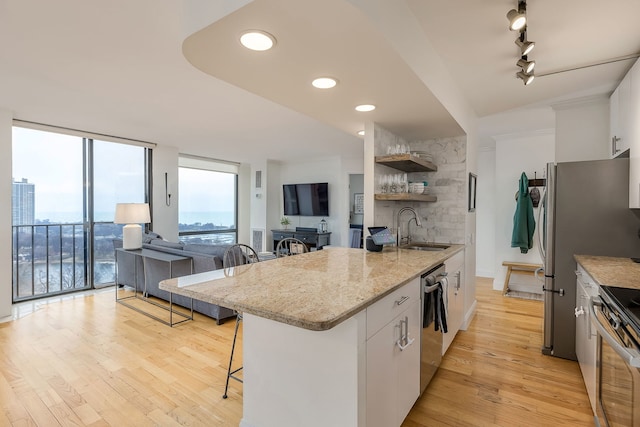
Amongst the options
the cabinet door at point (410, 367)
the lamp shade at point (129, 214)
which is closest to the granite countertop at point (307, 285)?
the cabinet door at point (410, 367)

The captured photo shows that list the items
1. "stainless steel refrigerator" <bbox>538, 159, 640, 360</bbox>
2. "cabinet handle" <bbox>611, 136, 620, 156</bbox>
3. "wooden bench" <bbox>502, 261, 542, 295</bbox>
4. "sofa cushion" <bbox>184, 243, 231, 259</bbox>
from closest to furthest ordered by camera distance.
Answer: "stainless steel refrigerator" <bbox>538, 159, 640, 360</bbox> < "cabinet handle" <bbox>611, 136, 620, 156</bbox> < "sofa cushion" <bbox>184, 243, 231, 259</bbox> < "wooden bench" <bbox>502, 261, 542, 295</bbox>

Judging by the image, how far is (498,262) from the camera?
4.87 metres

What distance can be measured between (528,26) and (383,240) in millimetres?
1712

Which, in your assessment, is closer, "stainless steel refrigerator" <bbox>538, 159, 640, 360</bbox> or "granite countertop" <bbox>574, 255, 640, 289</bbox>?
"granite countertop" <bbox>574, 255, 640, 289</bbox>

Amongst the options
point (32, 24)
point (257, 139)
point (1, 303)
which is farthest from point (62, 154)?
point (32, 24)

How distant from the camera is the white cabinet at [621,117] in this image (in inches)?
93.6

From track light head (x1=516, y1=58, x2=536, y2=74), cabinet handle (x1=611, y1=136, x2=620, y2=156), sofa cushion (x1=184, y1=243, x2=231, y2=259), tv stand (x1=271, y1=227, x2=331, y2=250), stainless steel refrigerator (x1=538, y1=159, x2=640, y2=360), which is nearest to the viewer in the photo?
track light head (x1=516, y1=58, x2=536, y2=74)

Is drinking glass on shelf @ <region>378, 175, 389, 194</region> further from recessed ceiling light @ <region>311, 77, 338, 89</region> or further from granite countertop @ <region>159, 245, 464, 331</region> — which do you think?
recessed ceiling light @ <region>311, 77, 338, 89</region>

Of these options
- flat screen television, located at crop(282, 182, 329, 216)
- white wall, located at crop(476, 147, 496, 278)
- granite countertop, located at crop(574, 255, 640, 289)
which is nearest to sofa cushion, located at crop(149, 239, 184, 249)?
flat screen television, located at crop(282, 182, 329, 216)

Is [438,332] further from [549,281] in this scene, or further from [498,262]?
[498,262]

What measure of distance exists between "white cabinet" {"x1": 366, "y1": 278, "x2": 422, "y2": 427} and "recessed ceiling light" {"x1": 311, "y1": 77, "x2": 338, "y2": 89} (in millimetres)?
1292

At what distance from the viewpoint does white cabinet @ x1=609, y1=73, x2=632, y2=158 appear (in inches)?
93.6

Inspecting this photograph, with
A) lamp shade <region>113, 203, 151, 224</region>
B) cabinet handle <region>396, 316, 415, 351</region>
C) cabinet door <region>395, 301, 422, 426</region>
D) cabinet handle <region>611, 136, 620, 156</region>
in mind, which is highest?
cabinet handle <region>611, 136, 620, 156</region>

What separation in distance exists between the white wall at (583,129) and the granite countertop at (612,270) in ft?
4.91
